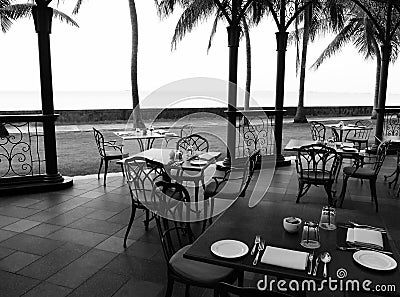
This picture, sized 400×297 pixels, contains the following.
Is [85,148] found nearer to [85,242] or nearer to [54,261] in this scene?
[85,242]

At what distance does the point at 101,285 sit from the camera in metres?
2.79

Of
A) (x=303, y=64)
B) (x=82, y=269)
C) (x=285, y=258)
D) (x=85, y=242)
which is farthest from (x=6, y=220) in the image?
(x=303, y=64)

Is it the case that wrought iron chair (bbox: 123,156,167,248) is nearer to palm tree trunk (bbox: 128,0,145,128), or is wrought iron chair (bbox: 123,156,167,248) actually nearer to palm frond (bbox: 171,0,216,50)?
palm tree trunk (bbox: 128,0,145,128)

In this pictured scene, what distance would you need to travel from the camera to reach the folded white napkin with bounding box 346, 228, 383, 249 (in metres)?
2.06

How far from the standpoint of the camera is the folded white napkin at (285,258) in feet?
6.00

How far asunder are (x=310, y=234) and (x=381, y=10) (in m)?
9.30

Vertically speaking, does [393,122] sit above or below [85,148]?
above

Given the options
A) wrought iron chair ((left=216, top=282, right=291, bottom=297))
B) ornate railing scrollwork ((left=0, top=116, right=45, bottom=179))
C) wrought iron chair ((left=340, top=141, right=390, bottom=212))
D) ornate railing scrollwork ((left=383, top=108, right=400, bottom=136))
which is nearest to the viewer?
wrought iron chair ((left=216, top=282, right=291, bottom=297))

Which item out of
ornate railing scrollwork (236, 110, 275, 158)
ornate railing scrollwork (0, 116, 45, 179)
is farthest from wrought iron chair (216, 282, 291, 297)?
ornate railing scrollwork (236, 110, 275, 158)

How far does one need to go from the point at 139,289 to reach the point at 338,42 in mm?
15374

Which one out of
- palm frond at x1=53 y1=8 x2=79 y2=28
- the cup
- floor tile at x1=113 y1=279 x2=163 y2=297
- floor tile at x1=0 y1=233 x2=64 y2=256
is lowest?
floor tile at x1=113 y1=279 x2=163 y2=297

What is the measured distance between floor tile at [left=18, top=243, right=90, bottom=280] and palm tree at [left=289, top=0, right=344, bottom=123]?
410 inches

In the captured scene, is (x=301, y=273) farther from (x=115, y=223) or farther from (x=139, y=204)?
(x=115, y=223)

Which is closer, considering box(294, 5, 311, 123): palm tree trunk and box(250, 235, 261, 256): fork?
box(250, 235, 261, 256): fork
